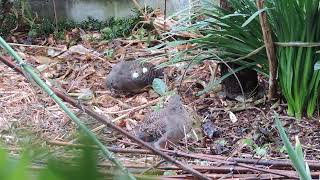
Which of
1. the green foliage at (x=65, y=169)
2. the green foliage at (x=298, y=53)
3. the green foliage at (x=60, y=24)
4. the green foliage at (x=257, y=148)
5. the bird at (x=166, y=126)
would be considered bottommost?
the green foliage at (x=60, y=24)

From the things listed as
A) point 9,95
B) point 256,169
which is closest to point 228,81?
point 9,95

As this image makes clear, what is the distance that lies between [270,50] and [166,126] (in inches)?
24.9

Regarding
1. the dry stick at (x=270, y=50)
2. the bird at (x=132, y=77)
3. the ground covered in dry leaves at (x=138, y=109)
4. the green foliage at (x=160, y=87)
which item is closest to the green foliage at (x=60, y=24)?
the ground covered in dry leaves at (x=138, y=109)

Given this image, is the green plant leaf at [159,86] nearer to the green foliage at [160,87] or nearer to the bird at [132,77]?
the green foliage at [160,87]

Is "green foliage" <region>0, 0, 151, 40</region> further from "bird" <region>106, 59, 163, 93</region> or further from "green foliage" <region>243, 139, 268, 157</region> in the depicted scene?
"green foliage" <region>243, 139, 268, 157</region>

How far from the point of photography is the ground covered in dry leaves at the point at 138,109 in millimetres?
2597

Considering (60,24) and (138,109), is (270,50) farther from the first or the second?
(60,24)

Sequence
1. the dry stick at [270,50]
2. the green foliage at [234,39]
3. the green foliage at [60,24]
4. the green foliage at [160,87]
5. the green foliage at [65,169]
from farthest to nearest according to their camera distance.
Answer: the green foliage at [60,24] < the green foliage at [160,87] < the green foliage at [234,39] < the dry stick at [270,50] < the green foliage at [65,169]

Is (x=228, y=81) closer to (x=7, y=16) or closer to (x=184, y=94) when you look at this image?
(x=184, y=94)

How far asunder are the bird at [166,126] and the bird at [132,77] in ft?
2.51

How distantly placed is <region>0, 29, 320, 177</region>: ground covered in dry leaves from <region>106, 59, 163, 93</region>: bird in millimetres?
53

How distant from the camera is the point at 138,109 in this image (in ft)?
10.6

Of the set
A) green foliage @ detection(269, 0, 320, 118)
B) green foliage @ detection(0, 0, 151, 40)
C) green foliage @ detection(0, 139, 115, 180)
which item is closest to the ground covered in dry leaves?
green foliage @ detection(269, 0, 320, 118)

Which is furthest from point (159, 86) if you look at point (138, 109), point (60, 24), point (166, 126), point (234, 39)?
point (60, 24)
